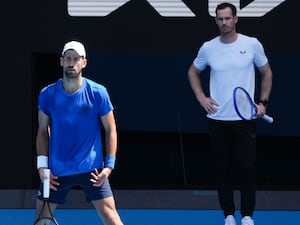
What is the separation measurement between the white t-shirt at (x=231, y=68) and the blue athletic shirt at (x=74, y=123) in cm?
139

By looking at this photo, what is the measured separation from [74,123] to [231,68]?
1671 mm

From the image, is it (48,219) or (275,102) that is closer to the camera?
(48,219)

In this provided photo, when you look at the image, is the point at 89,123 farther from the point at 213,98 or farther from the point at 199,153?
the point at 199,153

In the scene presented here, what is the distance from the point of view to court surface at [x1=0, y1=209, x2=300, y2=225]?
8859 millimetres

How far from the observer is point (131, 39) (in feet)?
30.5

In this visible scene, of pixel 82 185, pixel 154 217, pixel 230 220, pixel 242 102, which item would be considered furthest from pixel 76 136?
pixel 154 217

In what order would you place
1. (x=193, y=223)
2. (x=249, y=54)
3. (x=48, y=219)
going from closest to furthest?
(x=48, y=219) → (x=249, y=54) → (x=193, y=223)

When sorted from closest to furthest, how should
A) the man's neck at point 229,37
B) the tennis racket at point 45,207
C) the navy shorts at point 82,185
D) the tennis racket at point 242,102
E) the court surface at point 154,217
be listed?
the tennis racket at point 45,207, the navy shorts at point 82,185, the tennis racket at point 242,102, the man's neck at point 229,37, the court surface at point 154,217

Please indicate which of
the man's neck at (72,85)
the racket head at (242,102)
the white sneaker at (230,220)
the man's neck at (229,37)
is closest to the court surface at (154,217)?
the white sneaker at (230,220)

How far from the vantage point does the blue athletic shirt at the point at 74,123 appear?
6715mm

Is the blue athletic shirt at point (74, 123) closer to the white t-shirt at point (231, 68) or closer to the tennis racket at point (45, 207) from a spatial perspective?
the tennis racket at point (45, 207)

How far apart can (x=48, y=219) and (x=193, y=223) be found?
2585 mm

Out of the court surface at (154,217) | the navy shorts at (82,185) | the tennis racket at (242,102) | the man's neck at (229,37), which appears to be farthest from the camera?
the court surface at (154,217)

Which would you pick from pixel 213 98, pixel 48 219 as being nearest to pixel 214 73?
pixel 213 98
